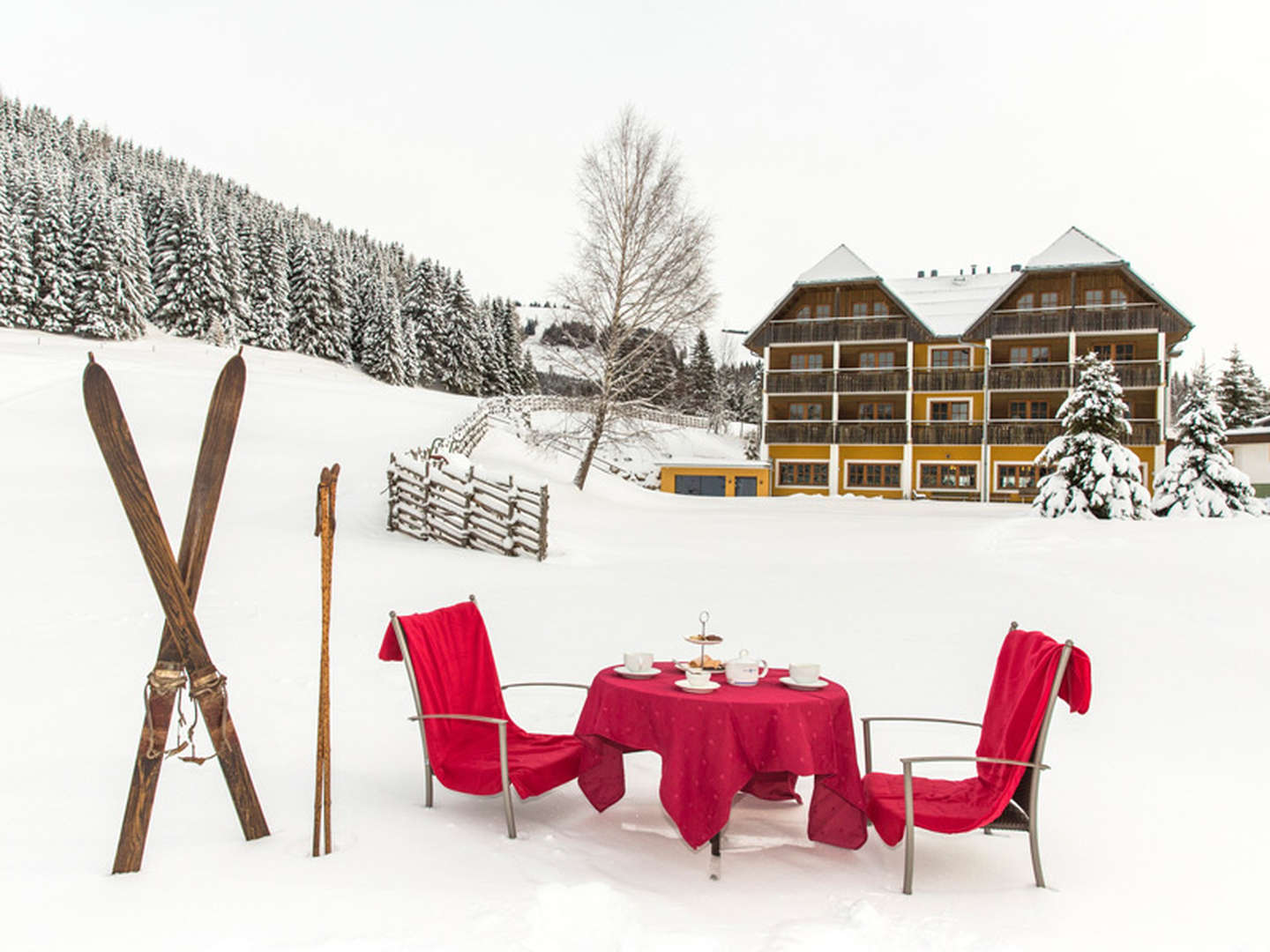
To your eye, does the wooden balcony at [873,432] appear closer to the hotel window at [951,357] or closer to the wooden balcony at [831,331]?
the hotel window at [951,357]

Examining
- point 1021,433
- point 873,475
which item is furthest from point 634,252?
point 1021,433

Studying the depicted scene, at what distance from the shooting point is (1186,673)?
7957 millimetres

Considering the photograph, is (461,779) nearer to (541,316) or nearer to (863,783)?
(863,783)

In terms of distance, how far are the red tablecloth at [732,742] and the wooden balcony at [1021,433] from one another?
99.5 feet

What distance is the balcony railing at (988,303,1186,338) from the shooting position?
99.7 ft

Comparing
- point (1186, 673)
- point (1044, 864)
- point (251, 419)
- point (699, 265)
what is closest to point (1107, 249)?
point (699, 265)

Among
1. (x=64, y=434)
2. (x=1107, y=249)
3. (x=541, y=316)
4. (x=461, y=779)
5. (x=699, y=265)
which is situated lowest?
(x=461, y=779)

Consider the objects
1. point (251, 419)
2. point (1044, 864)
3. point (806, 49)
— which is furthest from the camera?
point (251, 419)

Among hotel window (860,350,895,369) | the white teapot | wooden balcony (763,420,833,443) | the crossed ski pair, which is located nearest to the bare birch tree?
wooden balcony (763,420,833,443)

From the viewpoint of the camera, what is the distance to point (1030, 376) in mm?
31641

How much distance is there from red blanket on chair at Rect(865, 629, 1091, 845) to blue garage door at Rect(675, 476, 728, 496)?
30.5 metres

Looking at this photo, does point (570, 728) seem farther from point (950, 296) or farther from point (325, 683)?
point (950, 296)

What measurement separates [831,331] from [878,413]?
4.07 meters

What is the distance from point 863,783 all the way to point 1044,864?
972mm
